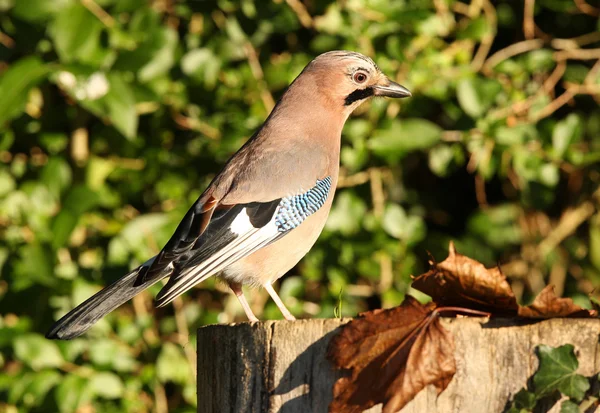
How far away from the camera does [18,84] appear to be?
4066 millimetres

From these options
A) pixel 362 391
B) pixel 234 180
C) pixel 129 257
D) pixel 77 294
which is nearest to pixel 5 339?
pixel 77 294

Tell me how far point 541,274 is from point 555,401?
3.69m

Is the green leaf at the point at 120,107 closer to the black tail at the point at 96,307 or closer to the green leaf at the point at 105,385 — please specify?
the black tail at the point at 96,307

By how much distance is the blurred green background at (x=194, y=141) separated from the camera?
4.37m

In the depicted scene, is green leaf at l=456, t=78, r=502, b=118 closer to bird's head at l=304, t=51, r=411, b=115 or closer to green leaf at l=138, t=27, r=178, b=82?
bird's head at l=304, t=51, r=411, b=115

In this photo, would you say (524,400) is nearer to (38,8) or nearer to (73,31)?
(73,31)

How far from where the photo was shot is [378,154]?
14.8 ft

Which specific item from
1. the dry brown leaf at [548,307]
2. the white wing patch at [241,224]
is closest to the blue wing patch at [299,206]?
the white wing patch at [241,224]

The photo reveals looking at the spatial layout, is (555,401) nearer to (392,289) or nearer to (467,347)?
(467,347)

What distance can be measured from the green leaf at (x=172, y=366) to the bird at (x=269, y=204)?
1.08 meters

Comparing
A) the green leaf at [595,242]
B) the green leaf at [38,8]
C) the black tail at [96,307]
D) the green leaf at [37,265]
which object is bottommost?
the green leaf at [595,242]

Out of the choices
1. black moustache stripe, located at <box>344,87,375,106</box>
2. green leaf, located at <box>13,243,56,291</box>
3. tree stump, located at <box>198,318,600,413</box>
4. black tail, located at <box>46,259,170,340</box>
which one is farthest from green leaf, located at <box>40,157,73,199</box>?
tree stump, located at <box>198,318,600,413</box>

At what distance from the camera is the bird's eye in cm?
416

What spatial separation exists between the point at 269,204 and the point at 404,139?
1.10m
